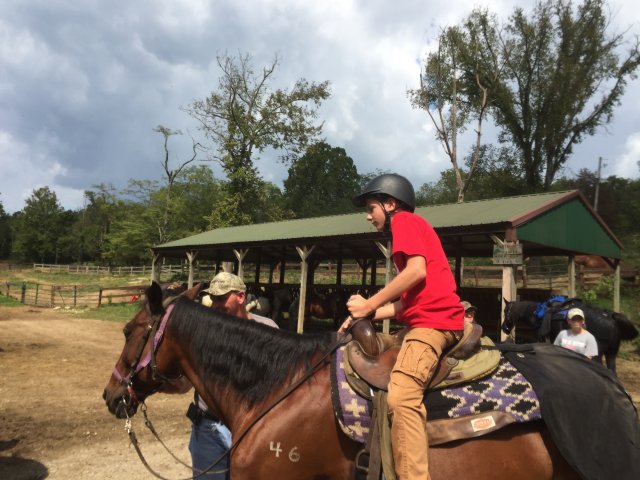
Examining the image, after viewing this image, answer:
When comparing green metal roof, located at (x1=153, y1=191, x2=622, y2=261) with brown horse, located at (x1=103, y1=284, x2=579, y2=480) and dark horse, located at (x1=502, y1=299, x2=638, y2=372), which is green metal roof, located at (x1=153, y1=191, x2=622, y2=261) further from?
brown horse, located at (x1=103, y1=284, x2=579, y2=480)

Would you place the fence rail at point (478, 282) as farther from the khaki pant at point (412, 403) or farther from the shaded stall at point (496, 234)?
the khaki pant at point (412, 403)

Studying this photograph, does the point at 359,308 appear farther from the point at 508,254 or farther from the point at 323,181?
the point at 323,181

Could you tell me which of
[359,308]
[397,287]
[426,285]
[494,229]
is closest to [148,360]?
[359,308]

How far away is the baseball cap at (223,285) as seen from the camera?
3.39m

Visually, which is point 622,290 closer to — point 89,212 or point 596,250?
point 596,250

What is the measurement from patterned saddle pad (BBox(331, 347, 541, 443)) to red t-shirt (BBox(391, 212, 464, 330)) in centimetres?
32

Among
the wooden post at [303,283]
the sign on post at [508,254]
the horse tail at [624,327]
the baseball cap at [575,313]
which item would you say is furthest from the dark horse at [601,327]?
the wooden post at [303,283]

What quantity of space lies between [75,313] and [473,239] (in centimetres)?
1971

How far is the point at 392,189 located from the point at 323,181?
72.4 m

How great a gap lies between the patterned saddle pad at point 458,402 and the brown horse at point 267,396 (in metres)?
0.09

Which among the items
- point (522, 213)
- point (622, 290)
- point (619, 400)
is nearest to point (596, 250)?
point (522, 213)

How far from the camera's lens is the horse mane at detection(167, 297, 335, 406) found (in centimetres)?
243

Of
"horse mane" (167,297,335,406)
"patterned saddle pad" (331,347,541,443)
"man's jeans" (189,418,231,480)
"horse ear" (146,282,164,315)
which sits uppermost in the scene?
"horse ear" (146,282,164,315)

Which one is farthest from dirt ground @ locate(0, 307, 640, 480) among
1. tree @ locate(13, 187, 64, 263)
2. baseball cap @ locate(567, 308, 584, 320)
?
tree @ locate(13, 187, 64, 263)
